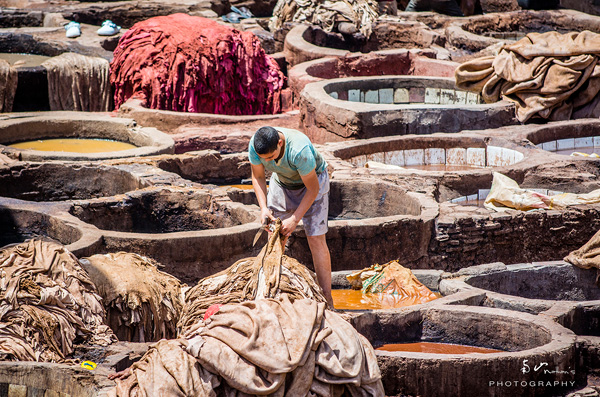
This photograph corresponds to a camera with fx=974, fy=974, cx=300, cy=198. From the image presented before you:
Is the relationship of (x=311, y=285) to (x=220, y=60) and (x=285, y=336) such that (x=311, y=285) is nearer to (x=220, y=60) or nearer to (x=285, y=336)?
(x=285, y=336)

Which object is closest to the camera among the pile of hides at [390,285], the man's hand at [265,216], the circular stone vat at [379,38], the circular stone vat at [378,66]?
the man's hand at [265,216]

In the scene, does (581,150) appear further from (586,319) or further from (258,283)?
(258,283)

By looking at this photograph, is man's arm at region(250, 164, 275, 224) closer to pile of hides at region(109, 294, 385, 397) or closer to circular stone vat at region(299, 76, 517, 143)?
pile of hides at region(109, 294, 385, 397)

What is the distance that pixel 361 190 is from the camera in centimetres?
994

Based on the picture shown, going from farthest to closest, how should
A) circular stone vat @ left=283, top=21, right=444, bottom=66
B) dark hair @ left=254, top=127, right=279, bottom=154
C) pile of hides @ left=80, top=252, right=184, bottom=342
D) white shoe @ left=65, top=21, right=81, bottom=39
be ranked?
circular stone vat @ left=283, top=21, right=444, bottom=66
white shoe @ left=65, top=21, right=81, bottom=39
pile of hides @ left=80, top=252, right=184, bottom=342
dark hair @ left=254, top=127, right=279, bottom=154

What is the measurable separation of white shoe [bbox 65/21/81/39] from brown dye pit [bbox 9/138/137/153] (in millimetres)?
4981

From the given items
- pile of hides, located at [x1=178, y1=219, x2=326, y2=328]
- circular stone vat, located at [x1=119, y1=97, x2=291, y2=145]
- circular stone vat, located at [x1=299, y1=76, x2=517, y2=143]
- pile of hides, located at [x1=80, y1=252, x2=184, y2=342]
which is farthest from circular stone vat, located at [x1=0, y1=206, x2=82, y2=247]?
circular stone vat, located at [x1=119, y1=97, x2=291, y2=145]

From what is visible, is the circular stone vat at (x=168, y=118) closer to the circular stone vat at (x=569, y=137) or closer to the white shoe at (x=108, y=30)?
the white shoe at (x=108, y=30)

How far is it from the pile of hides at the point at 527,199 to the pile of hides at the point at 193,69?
6557mm

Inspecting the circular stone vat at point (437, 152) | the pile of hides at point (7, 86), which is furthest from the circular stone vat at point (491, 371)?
the pile of hides at point (7, 86)

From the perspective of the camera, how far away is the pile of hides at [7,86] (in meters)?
14.4

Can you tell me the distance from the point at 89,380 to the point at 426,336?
2.71 m

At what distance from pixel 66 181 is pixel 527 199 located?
473cm

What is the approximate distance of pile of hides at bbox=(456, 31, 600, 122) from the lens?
13.1 metres
